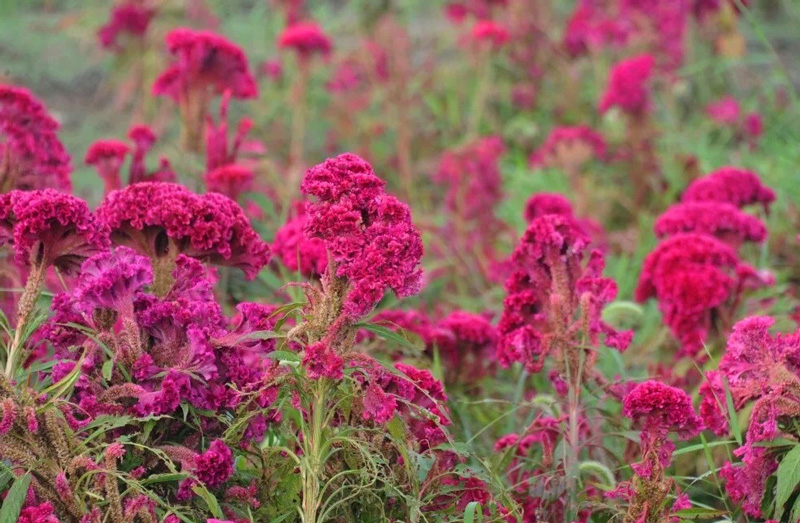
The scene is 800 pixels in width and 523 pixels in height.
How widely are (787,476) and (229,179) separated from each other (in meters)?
1.73

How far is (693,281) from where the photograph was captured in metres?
2.87

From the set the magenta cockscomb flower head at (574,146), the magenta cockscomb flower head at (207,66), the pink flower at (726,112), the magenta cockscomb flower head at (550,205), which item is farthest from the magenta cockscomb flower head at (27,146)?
the pink flower at (726,112)

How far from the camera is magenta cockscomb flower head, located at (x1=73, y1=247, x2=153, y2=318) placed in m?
1.87

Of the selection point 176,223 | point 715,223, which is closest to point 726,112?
point 715,223

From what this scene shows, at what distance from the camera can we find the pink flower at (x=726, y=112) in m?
6.10

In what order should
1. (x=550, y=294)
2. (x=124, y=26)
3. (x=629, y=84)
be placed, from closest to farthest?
(x=550, y=294) < (x=629, y=84) < (x=124, y=26)

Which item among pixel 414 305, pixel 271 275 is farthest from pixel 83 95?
pixel 271 275

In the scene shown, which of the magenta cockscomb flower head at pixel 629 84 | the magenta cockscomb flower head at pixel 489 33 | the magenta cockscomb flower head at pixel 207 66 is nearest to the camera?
the magenta cockscomb flower head at pixel 207 66

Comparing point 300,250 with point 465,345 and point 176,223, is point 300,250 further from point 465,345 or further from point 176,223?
point 176,223

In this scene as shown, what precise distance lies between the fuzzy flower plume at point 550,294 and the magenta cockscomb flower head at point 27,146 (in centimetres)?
111

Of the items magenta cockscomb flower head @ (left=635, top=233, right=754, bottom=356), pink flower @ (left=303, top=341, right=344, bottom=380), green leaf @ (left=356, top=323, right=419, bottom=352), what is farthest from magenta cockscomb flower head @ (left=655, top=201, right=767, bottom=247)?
pink flower @ (left=303, top=341, right=344, bottom=380)

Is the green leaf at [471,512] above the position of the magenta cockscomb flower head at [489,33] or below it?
below

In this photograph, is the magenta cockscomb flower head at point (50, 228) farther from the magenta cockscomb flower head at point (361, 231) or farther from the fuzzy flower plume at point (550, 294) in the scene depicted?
the fuzzy flower plume at point (550, 294)

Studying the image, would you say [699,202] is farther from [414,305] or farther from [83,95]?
[83,95]
